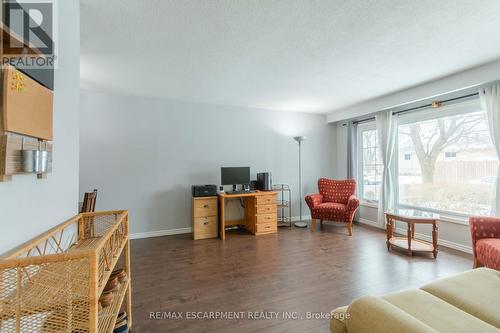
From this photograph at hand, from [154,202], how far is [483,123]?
5063mm

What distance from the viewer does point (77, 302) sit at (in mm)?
788

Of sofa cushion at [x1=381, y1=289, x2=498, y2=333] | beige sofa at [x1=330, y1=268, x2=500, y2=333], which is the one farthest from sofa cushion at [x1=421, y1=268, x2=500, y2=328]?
sofa cushion at [x1=381, y1=289, x2=498, y2=333]

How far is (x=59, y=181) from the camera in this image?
4.17 ft

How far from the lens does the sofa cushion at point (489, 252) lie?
2.06 metres

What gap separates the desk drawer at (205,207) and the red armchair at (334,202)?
1.80m

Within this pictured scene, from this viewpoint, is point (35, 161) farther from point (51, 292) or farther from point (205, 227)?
point (205, 227)

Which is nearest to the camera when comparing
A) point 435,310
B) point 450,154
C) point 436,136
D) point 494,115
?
point 435,310

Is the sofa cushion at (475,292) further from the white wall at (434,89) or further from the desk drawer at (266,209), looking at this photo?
the desk drawer at (266,209)

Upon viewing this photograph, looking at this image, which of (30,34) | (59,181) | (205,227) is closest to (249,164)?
(205,227)

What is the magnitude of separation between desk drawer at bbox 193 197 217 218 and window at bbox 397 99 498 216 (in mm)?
3403

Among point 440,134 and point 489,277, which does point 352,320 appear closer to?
point 489,277

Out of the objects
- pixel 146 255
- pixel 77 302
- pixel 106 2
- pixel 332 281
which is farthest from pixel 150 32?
pixel 332 281

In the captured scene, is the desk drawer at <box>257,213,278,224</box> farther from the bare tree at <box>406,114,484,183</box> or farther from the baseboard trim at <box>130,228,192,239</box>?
the bare tree at <box>406,114,484,183</box>

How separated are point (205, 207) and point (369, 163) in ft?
11.4
